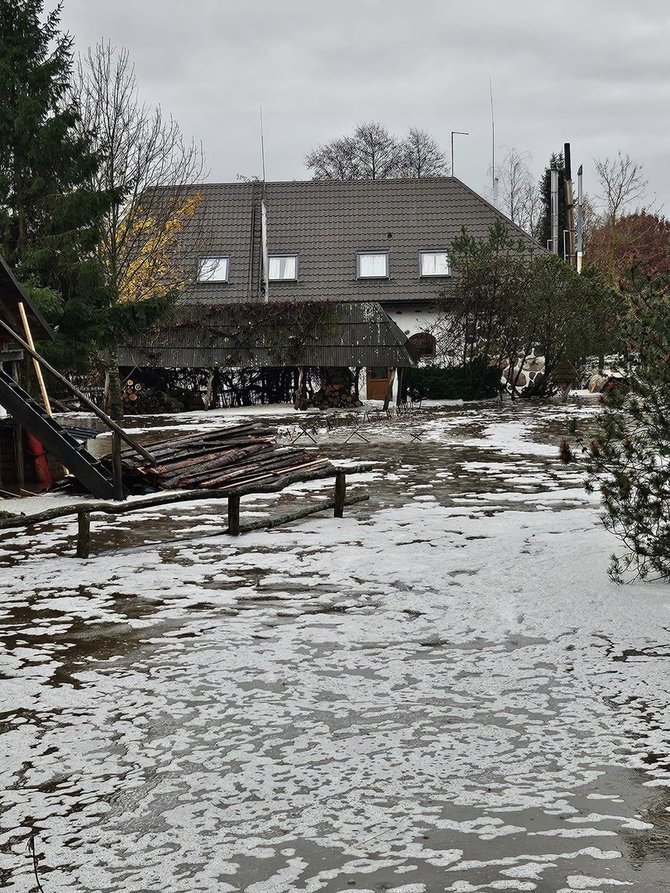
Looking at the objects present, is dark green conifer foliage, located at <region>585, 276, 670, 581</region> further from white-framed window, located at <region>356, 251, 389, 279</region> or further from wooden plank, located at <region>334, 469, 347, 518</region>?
white-framed window, located at <region>356, 251, 389, 279</region>

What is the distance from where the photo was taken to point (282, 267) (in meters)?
37.7

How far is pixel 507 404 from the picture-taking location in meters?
31.5

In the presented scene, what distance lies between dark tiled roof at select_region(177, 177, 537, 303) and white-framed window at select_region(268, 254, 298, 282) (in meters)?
0.19

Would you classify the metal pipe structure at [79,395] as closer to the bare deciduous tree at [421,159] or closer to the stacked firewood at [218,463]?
the stacked firewood at [218,463]

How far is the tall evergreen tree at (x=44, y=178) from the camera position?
23.4m

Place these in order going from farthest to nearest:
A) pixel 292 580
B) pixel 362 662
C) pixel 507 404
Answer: pixel 507 404
pixel 292 580
pixel 362 662

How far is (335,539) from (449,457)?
25.0 ft

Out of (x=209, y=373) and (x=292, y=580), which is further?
(x=209, y=373)

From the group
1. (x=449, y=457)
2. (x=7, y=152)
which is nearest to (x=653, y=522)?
(x=449, y=457)

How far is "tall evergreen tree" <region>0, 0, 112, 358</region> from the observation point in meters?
23.4

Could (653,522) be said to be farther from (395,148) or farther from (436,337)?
(395,148)

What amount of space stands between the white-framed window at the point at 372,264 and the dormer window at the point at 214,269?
470cm

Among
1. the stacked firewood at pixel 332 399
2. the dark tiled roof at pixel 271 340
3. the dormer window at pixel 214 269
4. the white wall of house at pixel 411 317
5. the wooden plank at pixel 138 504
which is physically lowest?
the wooden plank at pixel 138 504

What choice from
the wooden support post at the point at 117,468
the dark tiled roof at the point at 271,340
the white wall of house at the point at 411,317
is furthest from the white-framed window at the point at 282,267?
the wooden support post at the point at 117,468
